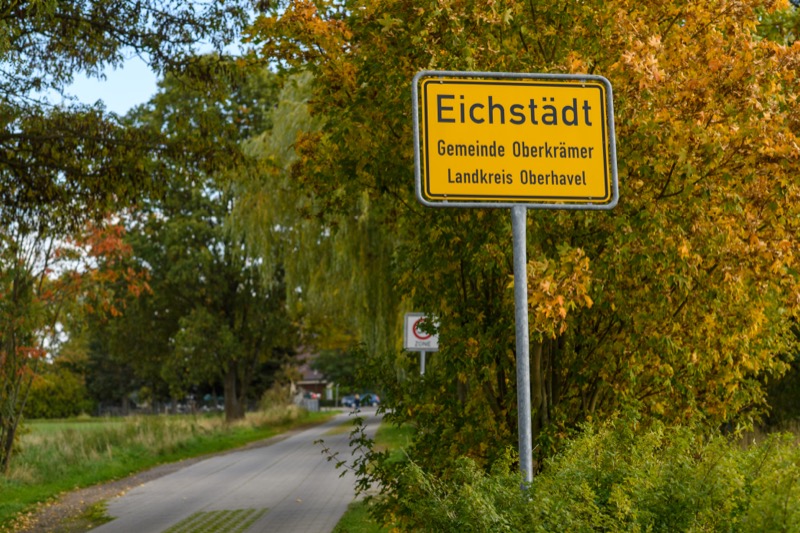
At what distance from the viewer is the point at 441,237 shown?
6.68m

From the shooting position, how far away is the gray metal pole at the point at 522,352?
4.39 meters

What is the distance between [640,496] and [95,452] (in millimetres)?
17777

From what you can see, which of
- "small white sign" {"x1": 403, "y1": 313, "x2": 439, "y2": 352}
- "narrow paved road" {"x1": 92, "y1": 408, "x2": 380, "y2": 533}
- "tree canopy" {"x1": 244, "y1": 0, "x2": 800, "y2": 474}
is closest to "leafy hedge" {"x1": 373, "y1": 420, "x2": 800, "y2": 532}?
"tree canopy" {"x1": 244, "y1": 0, "x2": 800, "y2": 474}

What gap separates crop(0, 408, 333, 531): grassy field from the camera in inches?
601

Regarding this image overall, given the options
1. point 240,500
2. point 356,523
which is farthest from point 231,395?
point 356,523

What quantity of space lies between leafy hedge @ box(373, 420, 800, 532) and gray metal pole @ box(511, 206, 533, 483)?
0.17 m

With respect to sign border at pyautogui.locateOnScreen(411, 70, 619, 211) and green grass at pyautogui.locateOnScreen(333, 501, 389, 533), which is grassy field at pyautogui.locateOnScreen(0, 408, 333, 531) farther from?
sign border at pyautogui.locateOnScreen(411, 70, 619, 211)

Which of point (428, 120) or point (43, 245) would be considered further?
point (43, 245)

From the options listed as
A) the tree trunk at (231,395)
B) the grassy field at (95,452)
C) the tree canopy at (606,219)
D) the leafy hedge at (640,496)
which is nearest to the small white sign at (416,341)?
the tree canopy at (606,219)

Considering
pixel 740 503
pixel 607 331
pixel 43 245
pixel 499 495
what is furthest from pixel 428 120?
pixel 43 245

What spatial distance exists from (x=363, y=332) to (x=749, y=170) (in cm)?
1386

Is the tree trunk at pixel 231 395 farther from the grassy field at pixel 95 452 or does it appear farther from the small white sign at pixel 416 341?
the small white sign at pixel 416 341

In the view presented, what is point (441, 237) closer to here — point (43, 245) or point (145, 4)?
point (145, 4)

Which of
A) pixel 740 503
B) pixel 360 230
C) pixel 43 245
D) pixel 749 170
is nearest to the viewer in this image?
pixel 740 503
